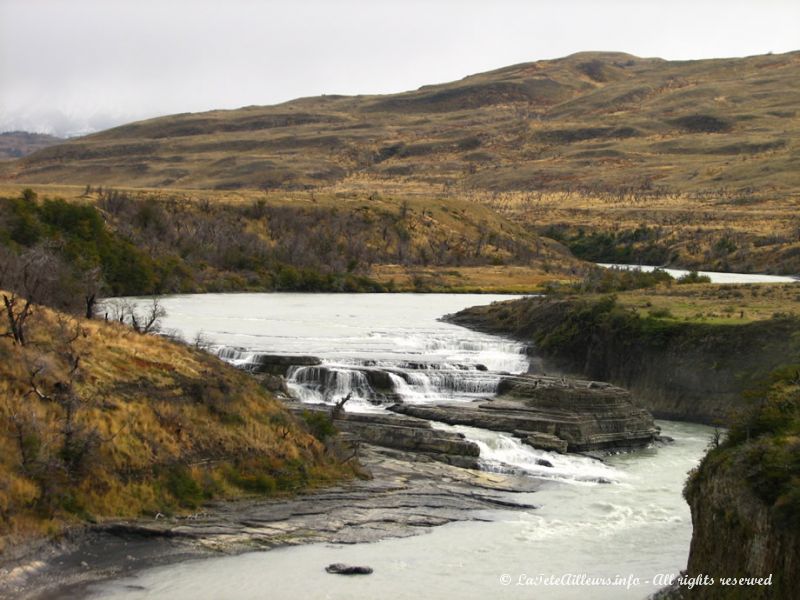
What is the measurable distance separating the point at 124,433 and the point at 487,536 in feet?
29.2

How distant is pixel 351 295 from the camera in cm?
8294

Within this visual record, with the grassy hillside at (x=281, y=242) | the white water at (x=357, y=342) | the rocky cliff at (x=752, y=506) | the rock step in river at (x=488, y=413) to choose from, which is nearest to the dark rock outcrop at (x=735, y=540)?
the rocky cliff at (x=752, y=506)

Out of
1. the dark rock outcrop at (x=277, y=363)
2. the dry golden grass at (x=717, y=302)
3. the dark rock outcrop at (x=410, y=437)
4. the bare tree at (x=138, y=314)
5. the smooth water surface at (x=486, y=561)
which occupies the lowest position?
the smooth water surface at (x=486, y=561)

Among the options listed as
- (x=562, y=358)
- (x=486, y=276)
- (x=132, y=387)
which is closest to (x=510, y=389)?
(x=562, y=358)

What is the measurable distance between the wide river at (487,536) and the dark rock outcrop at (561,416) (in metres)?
0.96

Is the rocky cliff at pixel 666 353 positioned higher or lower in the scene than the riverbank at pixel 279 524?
higher

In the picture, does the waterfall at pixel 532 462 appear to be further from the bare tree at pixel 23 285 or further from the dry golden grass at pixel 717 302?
the dry golden grass at pixel 717 302

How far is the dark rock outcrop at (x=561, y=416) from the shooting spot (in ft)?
125

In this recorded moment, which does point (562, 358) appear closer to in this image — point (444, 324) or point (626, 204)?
point (444, 324)

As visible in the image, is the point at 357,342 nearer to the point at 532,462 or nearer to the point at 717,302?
the point at 717,302

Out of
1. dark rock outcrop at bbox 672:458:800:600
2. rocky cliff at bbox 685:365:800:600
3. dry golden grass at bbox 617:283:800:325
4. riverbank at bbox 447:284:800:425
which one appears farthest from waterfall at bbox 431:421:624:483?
dry golden grass at bbox 617:283:800:325

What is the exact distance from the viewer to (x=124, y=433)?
27266 millimetres

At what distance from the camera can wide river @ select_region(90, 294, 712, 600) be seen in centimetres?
2284

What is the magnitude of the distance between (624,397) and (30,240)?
42.0 meters
